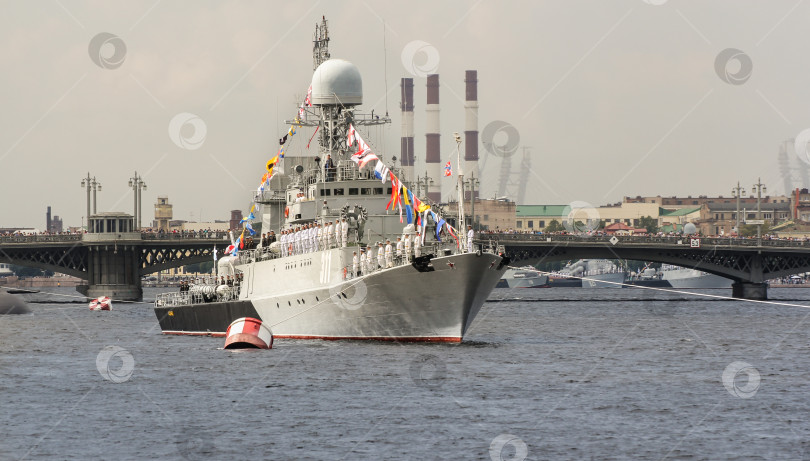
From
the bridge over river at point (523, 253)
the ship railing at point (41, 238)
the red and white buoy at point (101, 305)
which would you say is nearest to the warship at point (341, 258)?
the red and white buoy at point (101, 305)

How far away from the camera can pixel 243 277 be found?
74.9 m

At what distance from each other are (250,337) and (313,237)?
5.82 m

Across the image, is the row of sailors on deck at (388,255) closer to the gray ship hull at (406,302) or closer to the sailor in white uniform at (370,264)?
the sailor in white uniform at (370,264)

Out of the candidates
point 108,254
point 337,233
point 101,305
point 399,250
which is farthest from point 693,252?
point 399,250

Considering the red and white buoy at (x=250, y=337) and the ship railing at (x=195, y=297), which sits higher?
the ship railing at (x=195, y=297)

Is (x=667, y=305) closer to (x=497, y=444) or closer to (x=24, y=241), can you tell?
(x=24, y=241)

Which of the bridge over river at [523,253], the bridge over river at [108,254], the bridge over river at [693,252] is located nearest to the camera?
the bridge over river at [693,252]

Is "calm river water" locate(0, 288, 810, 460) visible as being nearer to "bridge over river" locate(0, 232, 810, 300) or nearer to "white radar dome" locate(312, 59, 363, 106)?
"white radar dome" locate(312, 59, 363, 106)

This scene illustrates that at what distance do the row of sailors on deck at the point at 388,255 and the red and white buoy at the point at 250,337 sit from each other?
6294 millimetres

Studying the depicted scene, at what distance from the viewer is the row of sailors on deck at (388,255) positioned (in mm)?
57344

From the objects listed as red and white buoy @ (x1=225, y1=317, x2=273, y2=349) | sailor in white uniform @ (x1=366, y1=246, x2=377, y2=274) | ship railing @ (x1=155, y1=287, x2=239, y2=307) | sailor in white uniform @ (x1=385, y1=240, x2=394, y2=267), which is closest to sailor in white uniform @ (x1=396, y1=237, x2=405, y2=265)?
sailor in white uniform @ (x1=385, y1=240, x2=394, y2=267)

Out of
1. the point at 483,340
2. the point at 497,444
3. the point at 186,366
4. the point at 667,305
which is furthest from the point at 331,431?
the point at 667,305

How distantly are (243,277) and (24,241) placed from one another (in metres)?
77.5

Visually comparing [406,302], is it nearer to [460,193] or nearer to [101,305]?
[460,193]
